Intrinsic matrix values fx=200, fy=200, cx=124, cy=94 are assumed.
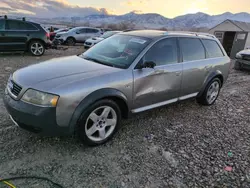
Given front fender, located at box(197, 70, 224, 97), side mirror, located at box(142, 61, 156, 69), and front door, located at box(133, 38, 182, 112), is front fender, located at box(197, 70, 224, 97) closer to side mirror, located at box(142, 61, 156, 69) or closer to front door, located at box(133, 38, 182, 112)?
front door, located at box(133, 38, 182, 112)

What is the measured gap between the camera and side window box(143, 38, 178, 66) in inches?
130

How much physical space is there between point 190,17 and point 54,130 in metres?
213

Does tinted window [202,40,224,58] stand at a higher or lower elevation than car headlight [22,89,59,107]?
higher

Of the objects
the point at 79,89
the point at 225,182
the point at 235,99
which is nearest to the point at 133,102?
the point at 79,89

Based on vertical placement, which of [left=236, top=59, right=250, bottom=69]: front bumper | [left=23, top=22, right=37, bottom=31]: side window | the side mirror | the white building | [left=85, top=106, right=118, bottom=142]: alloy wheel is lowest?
[left=85, top=106, right=118, bottom=142]: alloy wheel

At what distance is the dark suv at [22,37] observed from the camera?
336 inches

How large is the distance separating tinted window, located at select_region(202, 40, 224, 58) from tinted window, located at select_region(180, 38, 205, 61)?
0.21 m

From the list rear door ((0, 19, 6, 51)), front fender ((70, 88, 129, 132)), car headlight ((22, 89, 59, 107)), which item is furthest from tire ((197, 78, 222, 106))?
rear door ((0, 19, 6, 51))

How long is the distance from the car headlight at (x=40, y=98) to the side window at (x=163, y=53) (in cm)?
154

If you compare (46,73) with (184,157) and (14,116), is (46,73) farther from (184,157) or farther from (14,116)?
(184,157)

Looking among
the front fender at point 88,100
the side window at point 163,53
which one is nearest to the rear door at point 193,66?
the side window at point 163,53

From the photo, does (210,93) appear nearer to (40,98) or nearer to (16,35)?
(40,98)

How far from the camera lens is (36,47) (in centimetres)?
948

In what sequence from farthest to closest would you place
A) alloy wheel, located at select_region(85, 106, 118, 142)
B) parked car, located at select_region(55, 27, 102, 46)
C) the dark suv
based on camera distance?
parked car, located at select_region(55, 27, 102, 46) → the dark suv → alloy wheel, located at select_region(85, 106, 118, 142)
